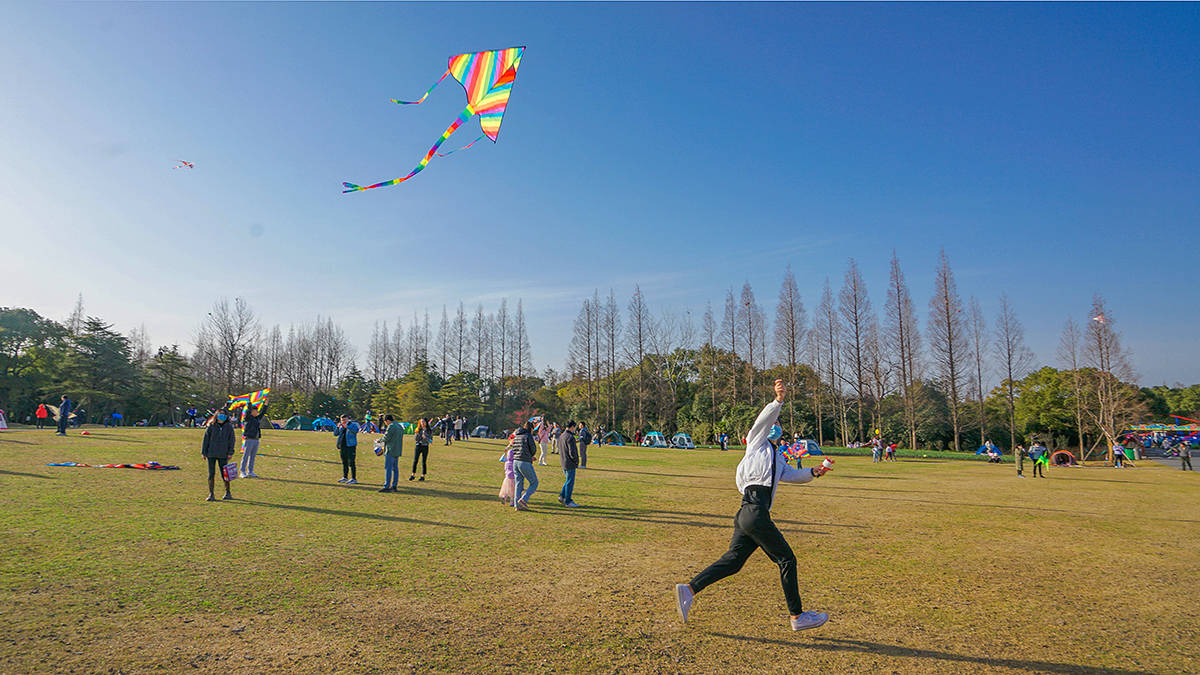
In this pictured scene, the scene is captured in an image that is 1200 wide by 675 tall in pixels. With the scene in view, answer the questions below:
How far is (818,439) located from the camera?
170ft

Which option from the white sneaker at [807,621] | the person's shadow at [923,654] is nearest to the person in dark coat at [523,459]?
the person's shadow at [923,654]

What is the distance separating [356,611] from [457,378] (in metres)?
58.1

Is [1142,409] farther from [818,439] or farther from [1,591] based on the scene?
[1,591]

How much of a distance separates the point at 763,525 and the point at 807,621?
3.06 ft

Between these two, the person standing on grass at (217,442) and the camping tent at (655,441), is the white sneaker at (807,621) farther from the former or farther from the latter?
the camping tent at (655,441)

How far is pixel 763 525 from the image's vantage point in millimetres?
5117

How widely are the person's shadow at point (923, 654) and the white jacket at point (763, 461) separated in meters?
1.18

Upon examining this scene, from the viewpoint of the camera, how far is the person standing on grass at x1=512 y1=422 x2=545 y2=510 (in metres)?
11.2

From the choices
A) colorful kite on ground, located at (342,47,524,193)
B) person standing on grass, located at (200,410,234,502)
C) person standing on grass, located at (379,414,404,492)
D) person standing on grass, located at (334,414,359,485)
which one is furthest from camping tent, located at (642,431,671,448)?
colorful kite on ground, located at (342,47,524,193)

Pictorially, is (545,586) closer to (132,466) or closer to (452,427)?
(132,466)

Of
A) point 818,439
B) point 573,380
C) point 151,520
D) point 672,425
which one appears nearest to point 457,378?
point 573,380

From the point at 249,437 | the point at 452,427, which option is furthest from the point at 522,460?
the point at 452,427

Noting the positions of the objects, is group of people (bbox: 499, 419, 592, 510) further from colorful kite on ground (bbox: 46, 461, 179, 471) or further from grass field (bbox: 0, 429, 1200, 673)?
colorful kite on ground (bbox: 46, 461, 179, 471)

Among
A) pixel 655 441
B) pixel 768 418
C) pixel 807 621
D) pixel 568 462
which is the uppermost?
pixel 768 418
